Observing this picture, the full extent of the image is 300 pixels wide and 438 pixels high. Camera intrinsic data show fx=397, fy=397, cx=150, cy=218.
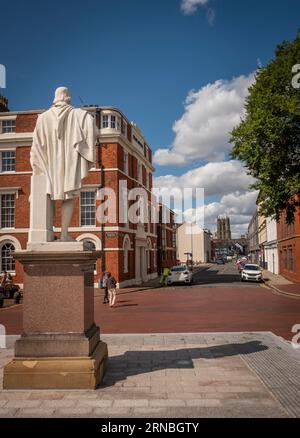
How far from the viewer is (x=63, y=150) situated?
6586 millimetres

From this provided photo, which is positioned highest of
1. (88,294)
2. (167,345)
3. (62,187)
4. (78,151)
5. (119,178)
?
(119,178)

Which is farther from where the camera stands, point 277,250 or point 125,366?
point 277,250

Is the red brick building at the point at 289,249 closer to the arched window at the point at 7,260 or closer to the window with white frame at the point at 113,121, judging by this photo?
the window with white frame at the point at 113,121

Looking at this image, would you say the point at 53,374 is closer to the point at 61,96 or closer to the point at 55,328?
the point at 55,328

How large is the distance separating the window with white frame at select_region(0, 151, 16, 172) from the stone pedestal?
77.9 ft

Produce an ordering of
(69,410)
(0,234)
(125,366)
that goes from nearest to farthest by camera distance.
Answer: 1. (69,410)
2. (125,366)
3. (0,234)

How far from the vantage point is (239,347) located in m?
8.75

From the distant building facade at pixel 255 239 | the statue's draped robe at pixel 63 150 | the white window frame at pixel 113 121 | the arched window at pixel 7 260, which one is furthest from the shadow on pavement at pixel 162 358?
the distant building facade at pixel 255 239

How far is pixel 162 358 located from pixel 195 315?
279 inches

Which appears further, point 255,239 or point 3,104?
point 255,239

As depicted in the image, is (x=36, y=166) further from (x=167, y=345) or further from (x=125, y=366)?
(x=167, y=345)

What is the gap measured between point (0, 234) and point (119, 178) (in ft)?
30.0

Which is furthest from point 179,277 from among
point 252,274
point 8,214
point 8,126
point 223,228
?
point 223,228
